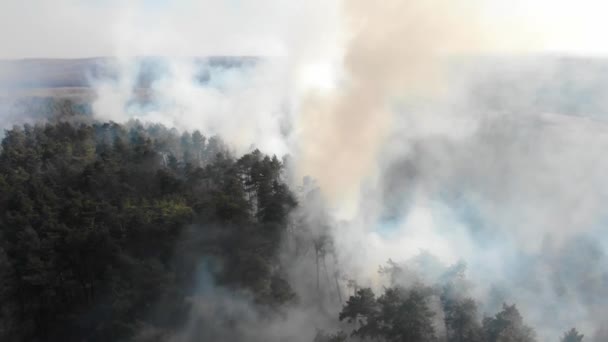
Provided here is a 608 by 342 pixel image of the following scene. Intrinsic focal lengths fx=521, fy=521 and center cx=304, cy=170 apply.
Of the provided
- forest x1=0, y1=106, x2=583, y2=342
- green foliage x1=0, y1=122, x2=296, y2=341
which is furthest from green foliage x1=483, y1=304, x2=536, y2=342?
green foliage x1=0, y1=122, x2=296, y2=341

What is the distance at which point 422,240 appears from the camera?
31.5 metres

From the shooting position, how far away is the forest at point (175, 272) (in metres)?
20.0

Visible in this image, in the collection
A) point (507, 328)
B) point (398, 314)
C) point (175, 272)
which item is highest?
point (175, 272)

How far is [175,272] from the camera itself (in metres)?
24.8

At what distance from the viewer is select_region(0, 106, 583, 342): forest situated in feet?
65.7

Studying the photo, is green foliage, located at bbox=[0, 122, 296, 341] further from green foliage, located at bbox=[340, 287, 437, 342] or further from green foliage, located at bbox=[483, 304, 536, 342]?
green foliage, located at bbox=[483, 304, 536, 342]

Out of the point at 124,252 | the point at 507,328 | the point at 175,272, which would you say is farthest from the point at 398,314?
the point at 124,252

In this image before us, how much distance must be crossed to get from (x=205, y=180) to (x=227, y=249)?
37.3 feet

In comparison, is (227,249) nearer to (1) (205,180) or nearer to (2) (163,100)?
(1) (205,180)

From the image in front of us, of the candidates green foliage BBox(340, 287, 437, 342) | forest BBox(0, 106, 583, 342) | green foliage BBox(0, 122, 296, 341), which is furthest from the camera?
green foliage BBox(0, 122, 296, 341)

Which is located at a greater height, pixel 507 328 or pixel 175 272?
pixel 175 272

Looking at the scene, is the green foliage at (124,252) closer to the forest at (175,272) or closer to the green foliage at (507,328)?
the forest at (175,272)

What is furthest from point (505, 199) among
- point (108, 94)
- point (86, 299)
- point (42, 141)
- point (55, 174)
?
point (108, 94)

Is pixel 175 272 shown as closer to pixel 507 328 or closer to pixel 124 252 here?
pixel 124 252
